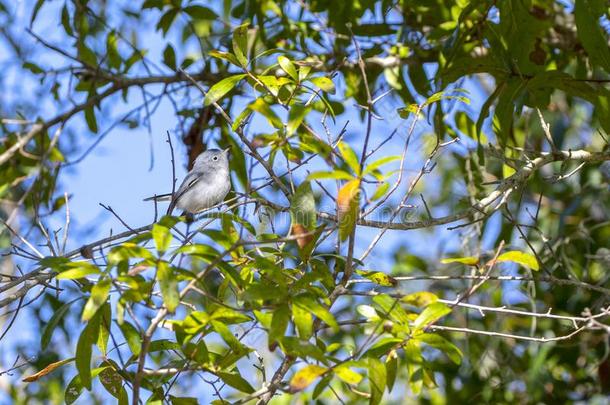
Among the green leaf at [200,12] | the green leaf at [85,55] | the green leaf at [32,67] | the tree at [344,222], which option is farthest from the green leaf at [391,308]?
the green leaf at [32,67]

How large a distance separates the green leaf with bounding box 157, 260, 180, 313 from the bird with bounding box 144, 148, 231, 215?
1691mm

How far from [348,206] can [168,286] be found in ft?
1.80

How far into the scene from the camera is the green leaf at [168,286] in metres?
2.19

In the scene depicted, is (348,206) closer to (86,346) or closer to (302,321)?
(302,321)

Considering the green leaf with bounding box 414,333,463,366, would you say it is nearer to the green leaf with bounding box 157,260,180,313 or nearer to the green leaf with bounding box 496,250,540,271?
the green leaf with bounding box 496,250,540,271

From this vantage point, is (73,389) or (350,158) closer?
(350,158)

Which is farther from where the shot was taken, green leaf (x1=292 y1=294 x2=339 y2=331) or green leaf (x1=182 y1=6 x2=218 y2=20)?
Answer: green leaf (x1=182 y1=6 x2=218 y2=20)

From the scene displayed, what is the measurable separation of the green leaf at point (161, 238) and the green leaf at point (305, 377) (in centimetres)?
50

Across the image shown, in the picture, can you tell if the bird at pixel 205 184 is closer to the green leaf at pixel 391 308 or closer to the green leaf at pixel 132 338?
the green leaf at pixel 132 338

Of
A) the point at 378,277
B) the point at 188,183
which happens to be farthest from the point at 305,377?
the point at 188,183

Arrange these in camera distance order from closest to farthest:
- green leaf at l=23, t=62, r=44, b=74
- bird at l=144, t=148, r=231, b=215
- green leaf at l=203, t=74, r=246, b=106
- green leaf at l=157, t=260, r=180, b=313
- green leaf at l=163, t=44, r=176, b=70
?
green leaf at l=157, t=260, r=180, b=313 → green leaf at l=203, t=74, r=246, b=106 → bird at l=144, t=148, r=231, b=215 → green leaf at l=163, t=44, r=176, b=70 → green leaf at l=23, t=62, r=44, b=74

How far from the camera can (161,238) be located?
7.47 ft

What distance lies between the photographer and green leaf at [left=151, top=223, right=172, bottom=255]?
2260mm

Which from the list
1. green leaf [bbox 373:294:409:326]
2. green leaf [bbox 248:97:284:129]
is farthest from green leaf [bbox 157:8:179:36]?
green leaf [bbox 373:294:409:326]
